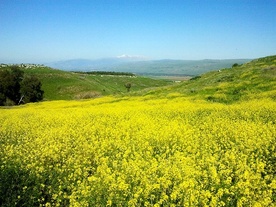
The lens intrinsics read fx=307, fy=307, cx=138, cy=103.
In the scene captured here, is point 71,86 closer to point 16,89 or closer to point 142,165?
point 16,89

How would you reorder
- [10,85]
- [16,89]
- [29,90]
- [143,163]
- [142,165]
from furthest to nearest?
1. [16,89]
2. [29,90]
3. [10,85]
4. [143,163]
5. [142,165]

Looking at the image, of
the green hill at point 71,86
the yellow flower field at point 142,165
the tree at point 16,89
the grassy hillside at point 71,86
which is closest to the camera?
the yellow flower field at point 142,165

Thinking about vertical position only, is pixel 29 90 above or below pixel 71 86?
above

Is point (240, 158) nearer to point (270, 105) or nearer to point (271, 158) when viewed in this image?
point (271, 158)

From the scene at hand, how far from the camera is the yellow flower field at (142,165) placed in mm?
7992

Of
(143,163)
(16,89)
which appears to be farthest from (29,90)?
(143,163)

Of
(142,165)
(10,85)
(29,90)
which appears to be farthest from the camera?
(29,90)

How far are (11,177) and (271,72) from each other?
110 feet

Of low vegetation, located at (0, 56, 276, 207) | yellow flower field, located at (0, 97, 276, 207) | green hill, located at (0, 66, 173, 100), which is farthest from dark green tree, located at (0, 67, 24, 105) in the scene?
yellow flower field, located at (0, 97, 276, 207)

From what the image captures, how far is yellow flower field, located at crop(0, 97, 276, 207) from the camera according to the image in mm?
7992

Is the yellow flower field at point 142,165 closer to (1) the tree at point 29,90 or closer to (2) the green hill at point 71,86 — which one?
(1) the tree at point 29,90

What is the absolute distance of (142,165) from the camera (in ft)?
32.2

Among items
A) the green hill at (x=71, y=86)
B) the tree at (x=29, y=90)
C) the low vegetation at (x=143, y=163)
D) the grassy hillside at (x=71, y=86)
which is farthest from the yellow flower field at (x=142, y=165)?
the grassy hillside at (x=71, y=86)

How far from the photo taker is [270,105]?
20.2 metres
